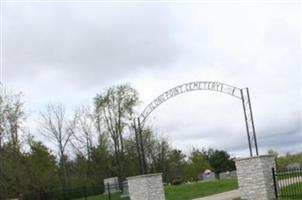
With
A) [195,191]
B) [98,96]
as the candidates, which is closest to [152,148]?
[98,96]

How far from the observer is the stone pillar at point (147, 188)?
2506cm

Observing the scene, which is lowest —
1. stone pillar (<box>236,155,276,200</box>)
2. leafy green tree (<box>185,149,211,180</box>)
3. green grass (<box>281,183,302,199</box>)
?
green grass (<box>281,183,302,199</box>)

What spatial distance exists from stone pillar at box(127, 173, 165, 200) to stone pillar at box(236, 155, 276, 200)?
425cm

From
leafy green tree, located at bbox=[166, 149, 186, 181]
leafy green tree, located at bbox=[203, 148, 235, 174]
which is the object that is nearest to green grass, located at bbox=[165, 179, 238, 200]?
leafy green tree, located at bbox=[166, 149, 186, 181]

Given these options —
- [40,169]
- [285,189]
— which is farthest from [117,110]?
[285,189]

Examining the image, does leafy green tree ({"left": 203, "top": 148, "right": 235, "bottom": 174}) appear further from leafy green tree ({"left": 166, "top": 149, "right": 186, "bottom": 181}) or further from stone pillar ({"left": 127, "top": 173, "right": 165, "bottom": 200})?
stone pillar ({"left": 127, "top": 173, "right": 165, "bottom": 200})

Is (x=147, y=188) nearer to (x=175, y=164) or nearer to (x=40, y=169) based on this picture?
(x=40, y=169)

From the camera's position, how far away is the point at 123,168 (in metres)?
53.5

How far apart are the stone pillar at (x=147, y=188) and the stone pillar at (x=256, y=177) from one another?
425 centimetres

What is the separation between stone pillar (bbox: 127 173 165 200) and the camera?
25.1 m

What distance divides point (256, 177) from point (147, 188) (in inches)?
206

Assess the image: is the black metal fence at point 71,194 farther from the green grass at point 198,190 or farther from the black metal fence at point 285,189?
the black metal fence at point 285,189

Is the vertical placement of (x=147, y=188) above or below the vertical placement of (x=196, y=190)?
above

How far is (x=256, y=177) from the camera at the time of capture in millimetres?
22219
